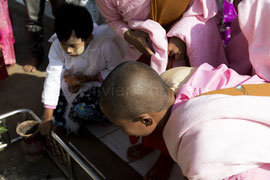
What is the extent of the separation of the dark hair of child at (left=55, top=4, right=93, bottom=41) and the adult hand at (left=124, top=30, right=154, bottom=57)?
1.18ft

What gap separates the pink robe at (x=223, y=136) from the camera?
4.47ft

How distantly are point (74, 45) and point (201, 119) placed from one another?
1339 mm

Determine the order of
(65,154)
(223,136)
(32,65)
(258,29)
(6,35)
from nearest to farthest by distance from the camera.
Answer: (223,136) → (258,29) → (65,154) → (6,35) → (32,65)

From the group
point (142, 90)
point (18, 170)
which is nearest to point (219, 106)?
point (142, 90)

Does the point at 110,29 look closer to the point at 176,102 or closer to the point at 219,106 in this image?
the point at 176,102

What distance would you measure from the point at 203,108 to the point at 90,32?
1343mm

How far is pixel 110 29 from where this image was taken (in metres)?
2.63

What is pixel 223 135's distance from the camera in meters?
1.38

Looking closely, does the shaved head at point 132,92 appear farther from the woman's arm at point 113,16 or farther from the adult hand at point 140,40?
the woman's arm at point 113,16

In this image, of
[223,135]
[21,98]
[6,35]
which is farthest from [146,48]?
[6,35]

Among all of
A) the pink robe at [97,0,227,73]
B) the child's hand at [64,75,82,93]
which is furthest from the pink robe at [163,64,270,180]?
the child's hand at [64,75,82,93]

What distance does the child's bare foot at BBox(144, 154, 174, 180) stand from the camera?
86.4 inches

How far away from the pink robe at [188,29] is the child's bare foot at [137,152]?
0.68 meters

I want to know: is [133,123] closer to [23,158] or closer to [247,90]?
[247,90]
